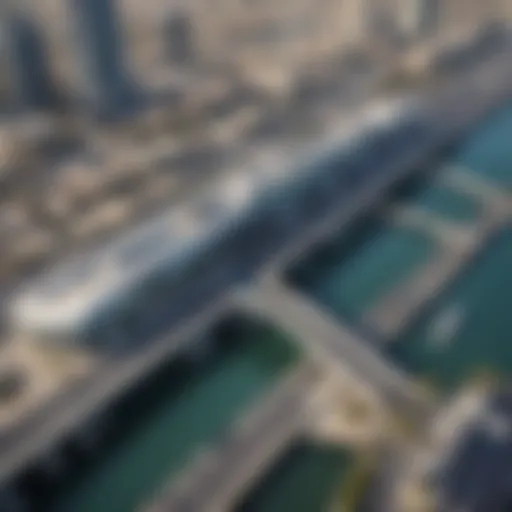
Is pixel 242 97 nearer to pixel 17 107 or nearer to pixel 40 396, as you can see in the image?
pixel 17 107

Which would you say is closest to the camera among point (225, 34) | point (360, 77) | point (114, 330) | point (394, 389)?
point (394, 389)

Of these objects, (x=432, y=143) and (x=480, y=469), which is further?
(x=432, y=143)

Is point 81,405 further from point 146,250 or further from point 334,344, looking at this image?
point 334,344

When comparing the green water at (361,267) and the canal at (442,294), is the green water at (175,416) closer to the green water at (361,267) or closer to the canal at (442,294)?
the green water at (361,267)

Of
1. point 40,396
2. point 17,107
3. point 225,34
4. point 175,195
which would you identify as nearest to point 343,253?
point 175,195

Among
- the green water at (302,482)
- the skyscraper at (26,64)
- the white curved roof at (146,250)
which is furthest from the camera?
the skyscraper at (26,64)

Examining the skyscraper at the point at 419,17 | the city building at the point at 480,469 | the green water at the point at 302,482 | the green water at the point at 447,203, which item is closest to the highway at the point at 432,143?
the green water at the point at 447,203

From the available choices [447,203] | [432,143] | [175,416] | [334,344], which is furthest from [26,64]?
[334,344]
